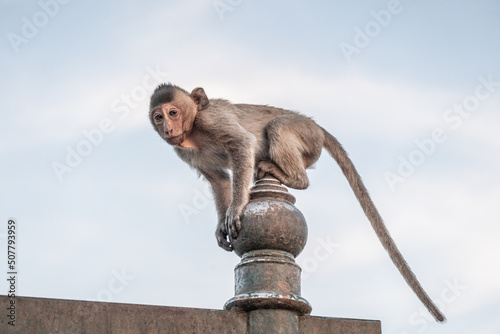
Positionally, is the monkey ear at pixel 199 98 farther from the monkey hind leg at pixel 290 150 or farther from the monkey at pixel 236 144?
the monkey hind leg at pixel 290 150

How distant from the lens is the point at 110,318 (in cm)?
401

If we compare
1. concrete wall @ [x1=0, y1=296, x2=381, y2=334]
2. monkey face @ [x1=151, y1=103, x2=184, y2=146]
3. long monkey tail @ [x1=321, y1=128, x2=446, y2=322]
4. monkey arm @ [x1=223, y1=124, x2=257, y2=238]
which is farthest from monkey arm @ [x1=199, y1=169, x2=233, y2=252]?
concrete wall @ [x1=0, y1=296, x2=381, y2=334]

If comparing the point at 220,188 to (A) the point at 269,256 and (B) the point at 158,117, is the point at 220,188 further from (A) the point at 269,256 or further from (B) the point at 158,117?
(A) the point at 269,256

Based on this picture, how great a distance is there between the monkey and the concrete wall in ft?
6.87

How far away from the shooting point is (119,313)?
404cm

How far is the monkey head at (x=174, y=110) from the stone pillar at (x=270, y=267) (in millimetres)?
2096

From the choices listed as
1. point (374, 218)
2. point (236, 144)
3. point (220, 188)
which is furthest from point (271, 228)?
point (374, 218)

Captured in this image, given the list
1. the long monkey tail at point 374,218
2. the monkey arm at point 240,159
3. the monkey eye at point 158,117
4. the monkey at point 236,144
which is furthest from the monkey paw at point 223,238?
the long monkey tail at point 374,218

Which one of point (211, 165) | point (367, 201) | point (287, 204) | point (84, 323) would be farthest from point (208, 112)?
point (84, 323)

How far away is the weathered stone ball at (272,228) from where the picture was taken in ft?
15.6

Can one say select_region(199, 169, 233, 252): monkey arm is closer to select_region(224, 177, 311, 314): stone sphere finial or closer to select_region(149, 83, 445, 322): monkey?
select_region(149, 83, 445, 322): monkey

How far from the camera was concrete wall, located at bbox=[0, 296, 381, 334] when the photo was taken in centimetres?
384

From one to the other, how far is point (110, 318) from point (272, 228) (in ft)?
4.24

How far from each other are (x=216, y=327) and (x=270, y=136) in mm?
3446
